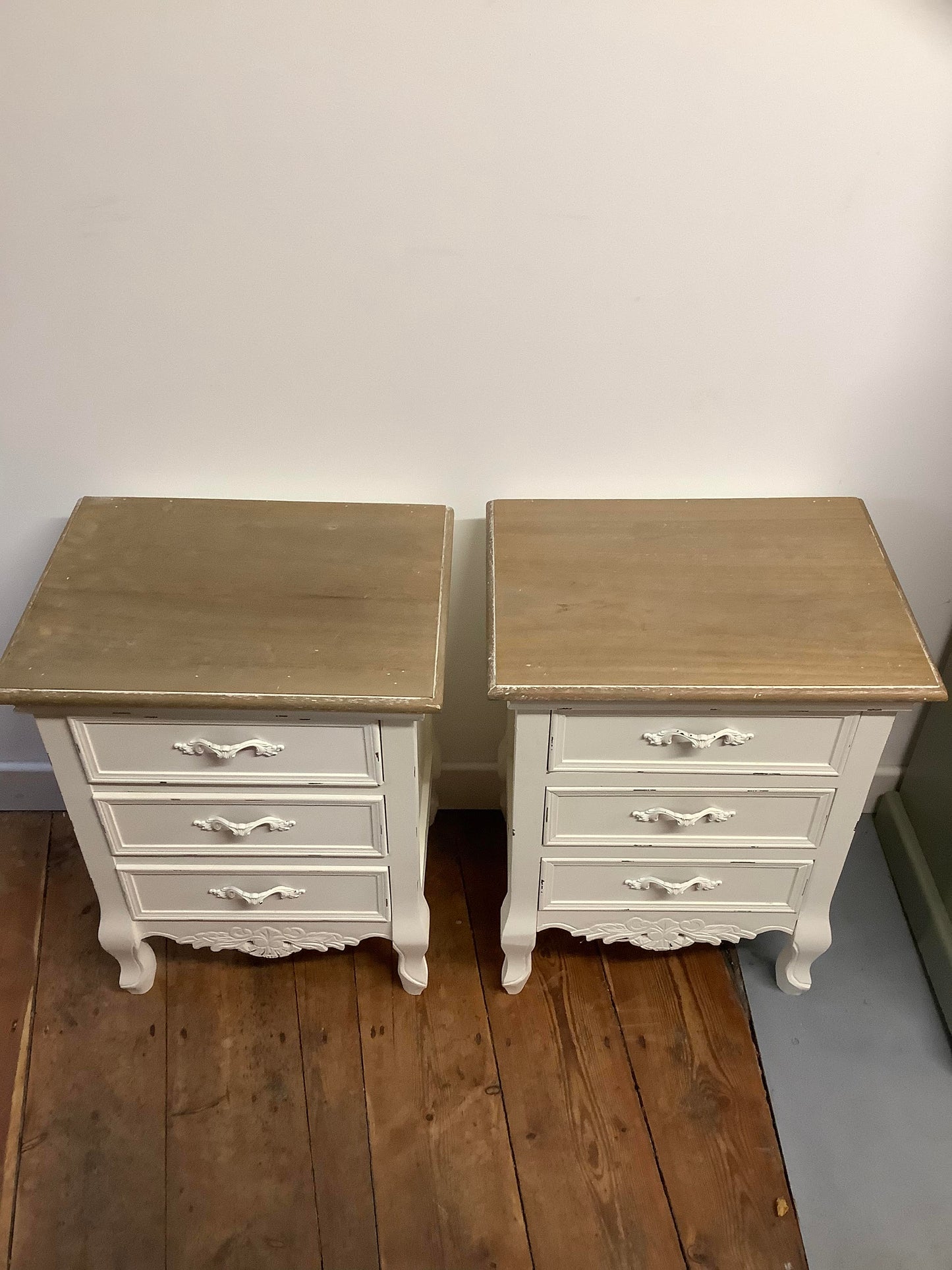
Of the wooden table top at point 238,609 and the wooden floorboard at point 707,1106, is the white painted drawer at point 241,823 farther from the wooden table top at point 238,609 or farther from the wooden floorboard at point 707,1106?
the wooden floorboard at point 707,1106

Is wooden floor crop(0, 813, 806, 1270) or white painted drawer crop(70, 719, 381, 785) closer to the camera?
white painted drawer crop(70, 719, 381, 785)

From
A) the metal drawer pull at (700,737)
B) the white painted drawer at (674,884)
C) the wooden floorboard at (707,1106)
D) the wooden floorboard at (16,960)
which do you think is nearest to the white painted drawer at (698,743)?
the metal drawer pull at (700,737)

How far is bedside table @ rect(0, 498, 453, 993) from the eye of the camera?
1.21 metres

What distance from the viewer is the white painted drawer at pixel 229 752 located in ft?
4.07

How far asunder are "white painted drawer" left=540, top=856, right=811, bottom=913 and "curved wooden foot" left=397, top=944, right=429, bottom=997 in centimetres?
22

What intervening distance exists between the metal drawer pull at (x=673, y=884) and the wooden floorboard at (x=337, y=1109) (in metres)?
0.52

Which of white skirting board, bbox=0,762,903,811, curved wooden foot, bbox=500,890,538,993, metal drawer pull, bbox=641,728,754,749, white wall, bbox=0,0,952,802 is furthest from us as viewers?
white skirting board, bbox=0,762,903,811

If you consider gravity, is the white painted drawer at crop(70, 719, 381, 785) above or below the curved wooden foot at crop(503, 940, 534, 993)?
above

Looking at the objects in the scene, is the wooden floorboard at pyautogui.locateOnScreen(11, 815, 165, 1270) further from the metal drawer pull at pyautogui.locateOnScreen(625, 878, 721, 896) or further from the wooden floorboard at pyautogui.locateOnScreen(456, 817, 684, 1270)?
the metal drawer pull at pyautogui.locateOnScreen(625, 878, 721, 896)

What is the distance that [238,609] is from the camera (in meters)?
1.29

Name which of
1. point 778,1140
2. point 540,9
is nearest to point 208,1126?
point 778,1140

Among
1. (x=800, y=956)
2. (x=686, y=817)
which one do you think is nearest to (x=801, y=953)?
(x=800, y=956)

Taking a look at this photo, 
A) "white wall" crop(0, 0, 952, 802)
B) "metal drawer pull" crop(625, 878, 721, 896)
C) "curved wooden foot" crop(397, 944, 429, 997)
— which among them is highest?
"white wall" crop(0, 0, 952, 802)

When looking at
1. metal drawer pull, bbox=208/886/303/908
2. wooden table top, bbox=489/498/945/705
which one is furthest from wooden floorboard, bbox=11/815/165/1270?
wooden table top, bbox=489/498/945/705
